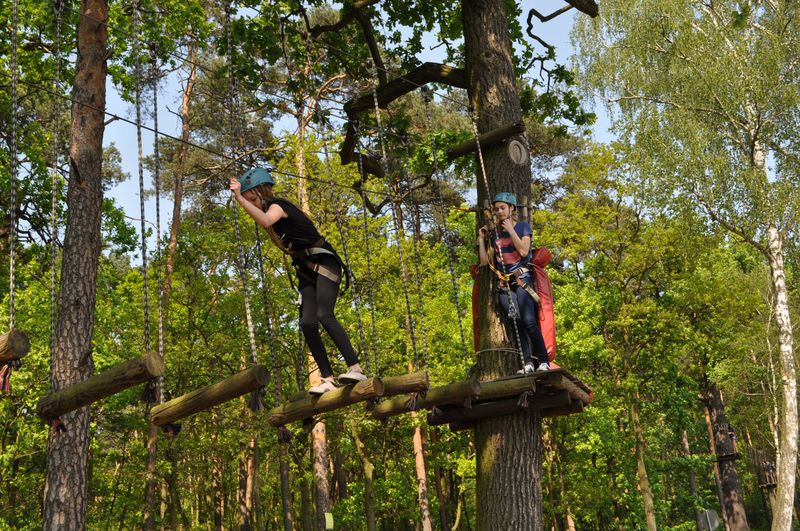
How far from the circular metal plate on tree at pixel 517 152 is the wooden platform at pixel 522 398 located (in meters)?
2.39

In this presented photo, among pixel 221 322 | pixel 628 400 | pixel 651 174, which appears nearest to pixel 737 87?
pixel 651 174

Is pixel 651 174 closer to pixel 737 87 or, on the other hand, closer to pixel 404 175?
pixel 737 87

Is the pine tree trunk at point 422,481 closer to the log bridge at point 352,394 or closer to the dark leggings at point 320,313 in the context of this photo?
the dark leggings at point 320,313

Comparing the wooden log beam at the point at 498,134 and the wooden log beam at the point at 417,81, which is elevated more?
the wooden log beam at the point at 417,81

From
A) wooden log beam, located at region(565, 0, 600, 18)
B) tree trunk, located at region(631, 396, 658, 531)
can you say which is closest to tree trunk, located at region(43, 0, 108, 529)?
wooden log beam, located at region(565, 0, 600, 18)

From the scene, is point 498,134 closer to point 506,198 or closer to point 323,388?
point 506,198

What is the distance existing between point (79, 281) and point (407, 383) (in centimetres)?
529

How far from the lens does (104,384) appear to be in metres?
4.86

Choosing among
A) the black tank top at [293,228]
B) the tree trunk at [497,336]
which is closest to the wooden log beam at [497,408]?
the tree trunk at [497,336]

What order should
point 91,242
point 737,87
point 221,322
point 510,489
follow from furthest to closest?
1. point 737,87
2. point 221,322
3. point 91,242
4. point 510,489

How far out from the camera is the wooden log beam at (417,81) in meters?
9.11

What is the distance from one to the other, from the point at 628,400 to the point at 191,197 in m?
16.2

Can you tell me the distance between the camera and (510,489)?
7.16 metres

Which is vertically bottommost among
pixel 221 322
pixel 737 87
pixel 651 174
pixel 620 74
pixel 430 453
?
pixel 430 453
